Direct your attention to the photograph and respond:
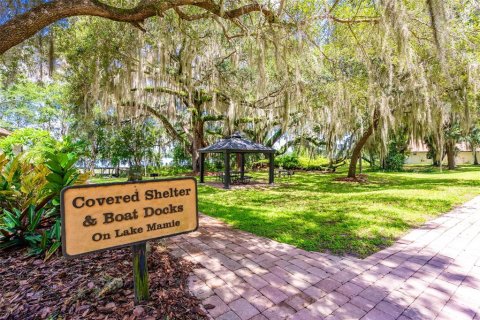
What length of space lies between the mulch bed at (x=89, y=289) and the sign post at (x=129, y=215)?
19cm

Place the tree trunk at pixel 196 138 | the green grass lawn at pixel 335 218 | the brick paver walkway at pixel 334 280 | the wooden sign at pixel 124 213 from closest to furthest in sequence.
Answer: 1. the wooden sign at pixel 124 213
2. the brick paver walkway at pixel 334 280
3. the green grass lawn at pixel 335 218
4. the tree trunk at pixel 196 138

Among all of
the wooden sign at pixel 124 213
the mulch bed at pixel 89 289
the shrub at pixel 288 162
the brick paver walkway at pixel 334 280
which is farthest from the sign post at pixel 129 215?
the shrub at pixel 288 162

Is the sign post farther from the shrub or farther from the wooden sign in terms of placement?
the shrub

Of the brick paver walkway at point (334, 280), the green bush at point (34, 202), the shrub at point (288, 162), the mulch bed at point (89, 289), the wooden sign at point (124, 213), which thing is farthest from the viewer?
the shrub at point (288, 162)

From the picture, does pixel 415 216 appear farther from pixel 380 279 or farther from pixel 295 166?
pixel 295 166

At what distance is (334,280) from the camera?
2.57 m

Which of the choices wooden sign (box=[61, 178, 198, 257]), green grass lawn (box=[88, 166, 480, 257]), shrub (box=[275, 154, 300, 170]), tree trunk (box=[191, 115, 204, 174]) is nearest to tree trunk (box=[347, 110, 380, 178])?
green grass lawn (box=[88, 166, 480, 257])

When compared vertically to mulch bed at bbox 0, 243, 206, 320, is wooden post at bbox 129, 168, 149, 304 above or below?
above

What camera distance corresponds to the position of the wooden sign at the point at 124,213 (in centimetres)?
154

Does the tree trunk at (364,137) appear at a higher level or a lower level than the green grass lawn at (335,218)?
higher

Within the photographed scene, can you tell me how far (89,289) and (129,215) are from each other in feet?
3.27

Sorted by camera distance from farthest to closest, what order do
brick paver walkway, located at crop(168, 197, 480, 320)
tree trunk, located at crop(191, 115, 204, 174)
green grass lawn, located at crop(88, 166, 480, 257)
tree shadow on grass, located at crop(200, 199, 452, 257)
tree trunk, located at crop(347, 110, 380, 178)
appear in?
tree trunk, located at crop(191, 115, 204, 174) < tree trunk, located at crop(347, 110, 380, 178) < green grass lawn, located at crop(88, 166, 480, 257) < tree shadow on grass, located at crop(200, 199, 452, 257) < brick paver walkway, located at crop(168, 197, 480, 320)

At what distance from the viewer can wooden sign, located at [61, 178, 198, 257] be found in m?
1.54

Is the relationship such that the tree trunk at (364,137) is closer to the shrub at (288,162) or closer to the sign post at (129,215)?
the shrub at (288,162)
